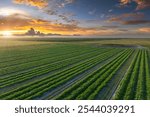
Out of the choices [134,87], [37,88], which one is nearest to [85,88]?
[37,88]

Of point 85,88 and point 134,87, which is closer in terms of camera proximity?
point 85,88

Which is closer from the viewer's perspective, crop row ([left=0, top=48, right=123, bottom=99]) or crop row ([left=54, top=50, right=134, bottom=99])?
crop row ([left=54, top=50, right=134, bottom=99])

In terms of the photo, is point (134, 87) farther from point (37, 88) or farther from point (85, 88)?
point (37, 88)

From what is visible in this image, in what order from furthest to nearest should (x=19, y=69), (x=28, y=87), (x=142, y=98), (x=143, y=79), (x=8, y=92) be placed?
1. (x=19, y=69)
2. (x=143, y=79)
3. (x=28, y=87)
4. (x=8, y=92)
5. (x=142, y=98)

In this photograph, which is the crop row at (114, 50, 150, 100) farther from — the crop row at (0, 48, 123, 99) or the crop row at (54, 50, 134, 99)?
the crop row at (0, 48, 123, 99)

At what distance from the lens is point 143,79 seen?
21.3 metres

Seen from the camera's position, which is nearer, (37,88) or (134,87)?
(37,88)

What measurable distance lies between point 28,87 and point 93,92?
17.1ft

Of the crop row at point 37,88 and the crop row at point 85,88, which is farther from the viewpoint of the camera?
the crop row at point 37,88

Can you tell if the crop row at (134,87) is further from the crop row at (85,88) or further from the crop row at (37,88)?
the crop row at (37,88)

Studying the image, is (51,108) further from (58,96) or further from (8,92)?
(8,92)

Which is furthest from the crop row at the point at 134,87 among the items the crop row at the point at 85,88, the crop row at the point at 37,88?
the crop row at the point at 37,88

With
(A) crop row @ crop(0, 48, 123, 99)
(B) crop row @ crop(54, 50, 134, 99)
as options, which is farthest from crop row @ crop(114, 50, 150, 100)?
(A) crop row @ crop(0, 48, 123, 99)

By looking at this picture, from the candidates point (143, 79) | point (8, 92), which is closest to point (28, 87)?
point (8, 92)
